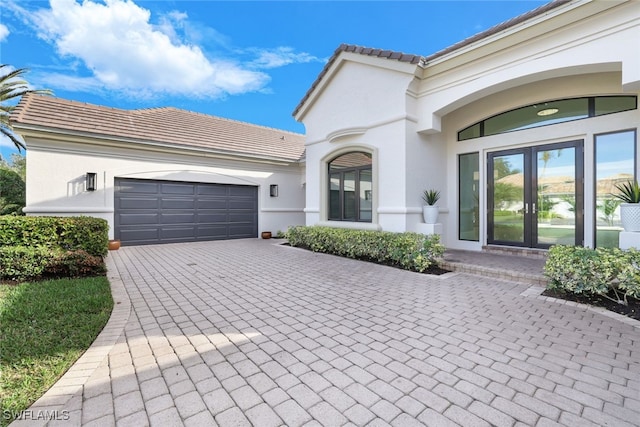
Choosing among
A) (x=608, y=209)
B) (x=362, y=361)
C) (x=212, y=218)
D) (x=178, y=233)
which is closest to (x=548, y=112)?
(x=608, y=209)

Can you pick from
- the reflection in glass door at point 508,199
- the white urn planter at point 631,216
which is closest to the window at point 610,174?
the reflection in glass door at point 508,199

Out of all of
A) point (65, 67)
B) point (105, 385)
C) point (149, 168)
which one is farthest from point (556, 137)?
point (65, 67)

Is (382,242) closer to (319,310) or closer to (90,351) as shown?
(319,310)

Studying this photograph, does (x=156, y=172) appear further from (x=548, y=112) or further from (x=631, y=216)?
(x=631, y=216)

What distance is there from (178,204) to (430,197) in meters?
9.06

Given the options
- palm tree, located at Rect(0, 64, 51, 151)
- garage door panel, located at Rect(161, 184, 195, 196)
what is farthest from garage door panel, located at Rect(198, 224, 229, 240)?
palm tree, located at Rect(0, 64, 51, 151)

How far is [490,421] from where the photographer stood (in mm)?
1959

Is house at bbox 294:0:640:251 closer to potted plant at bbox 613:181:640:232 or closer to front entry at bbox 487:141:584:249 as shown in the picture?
front entry at bbox 487:141:584:249

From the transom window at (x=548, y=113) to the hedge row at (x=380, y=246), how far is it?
404 cm

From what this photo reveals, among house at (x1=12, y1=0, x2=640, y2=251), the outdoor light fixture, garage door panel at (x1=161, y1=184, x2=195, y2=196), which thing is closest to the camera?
house at (x1=12, y1=0, x2=640, y2=251)

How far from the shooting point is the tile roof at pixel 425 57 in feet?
18.9

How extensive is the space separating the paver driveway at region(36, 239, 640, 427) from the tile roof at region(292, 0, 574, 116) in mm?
5533

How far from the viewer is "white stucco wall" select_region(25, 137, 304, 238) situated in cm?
880

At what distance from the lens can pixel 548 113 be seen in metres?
7.39
